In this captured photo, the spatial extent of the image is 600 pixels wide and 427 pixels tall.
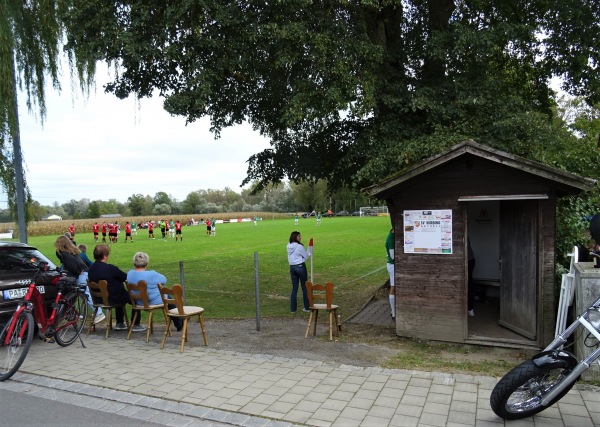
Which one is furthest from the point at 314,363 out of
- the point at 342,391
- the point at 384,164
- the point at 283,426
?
the point at 384,164

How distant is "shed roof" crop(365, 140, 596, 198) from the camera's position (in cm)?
609

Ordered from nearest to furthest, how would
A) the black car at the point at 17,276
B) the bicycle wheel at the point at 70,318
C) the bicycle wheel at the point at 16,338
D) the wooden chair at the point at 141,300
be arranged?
the bicycle wheel at the point at 16,338 < the black car at the point at 17,276 < the bicycle wheel at the point at 70,318 < the wooden chair at the point at 141,300

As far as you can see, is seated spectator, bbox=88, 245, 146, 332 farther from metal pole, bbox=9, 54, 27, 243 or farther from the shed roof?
the shed roof

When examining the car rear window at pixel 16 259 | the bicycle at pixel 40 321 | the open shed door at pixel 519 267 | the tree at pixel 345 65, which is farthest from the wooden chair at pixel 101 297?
the open shed door at pixel 519 267

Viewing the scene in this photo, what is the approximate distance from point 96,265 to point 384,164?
5525mm

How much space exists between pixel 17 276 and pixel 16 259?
0.77m

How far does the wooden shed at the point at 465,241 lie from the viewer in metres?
6.48

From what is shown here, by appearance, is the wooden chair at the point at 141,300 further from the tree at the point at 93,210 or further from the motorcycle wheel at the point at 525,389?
the tree at the point at 93,210

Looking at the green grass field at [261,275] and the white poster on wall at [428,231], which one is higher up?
the white poster on wall at [428,231]

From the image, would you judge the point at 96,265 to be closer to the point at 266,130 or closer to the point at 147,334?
the point at 147,334

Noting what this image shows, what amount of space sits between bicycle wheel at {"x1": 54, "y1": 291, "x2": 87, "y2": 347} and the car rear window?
3.47ft

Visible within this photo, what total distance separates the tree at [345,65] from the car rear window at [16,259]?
3.54 metres

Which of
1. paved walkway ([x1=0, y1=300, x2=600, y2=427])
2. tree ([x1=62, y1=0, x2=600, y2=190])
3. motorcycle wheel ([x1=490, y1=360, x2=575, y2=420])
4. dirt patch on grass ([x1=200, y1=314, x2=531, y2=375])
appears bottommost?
dirt patch on grass ([x1=200, y1=314, x2=531, y2=375])

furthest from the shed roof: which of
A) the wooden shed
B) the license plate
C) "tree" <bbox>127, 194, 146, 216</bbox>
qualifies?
"tree" <bbox>127, 194, 146, 216</bbox>
